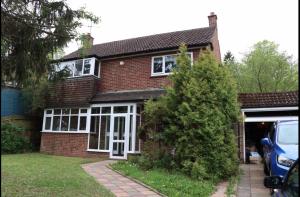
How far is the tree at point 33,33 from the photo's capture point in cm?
704

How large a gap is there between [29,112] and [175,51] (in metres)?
10.0

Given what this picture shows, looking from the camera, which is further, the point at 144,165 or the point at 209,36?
the point at 209,36

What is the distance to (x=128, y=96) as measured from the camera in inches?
709

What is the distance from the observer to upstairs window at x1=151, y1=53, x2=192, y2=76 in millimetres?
18128

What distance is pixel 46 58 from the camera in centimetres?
795

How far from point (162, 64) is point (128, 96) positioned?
2508 mm

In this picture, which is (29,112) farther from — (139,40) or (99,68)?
(139,40)

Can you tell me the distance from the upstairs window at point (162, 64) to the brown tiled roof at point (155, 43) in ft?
1.89

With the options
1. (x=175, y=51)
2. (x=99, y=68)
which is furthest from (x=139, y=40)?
(x=175, y=51)

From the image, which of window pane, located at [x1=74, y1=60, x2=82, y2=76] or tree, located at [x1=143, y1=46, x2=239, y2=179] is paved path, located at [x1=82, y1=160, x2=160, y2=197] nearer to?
tree, located at [x1=143, y1=46, x2=239, y2=179]

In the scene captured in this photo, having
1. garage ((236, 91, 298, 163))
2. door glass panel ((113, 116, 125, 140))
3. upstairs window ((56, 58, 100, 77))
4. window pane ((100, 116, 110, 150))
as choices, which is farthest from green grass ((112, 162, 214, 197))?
upstairs window ((56, 58, 100, 77))

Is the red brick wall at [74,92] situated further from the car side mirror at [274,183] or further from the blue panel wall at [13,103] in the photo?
the car side mirror at [274,183]

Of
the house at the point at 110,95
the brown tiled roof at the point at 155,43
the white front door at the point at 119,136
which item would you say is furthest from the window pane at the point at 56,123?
the white front door at the point at 119,136

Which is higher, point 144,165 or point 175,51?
point 175,51
